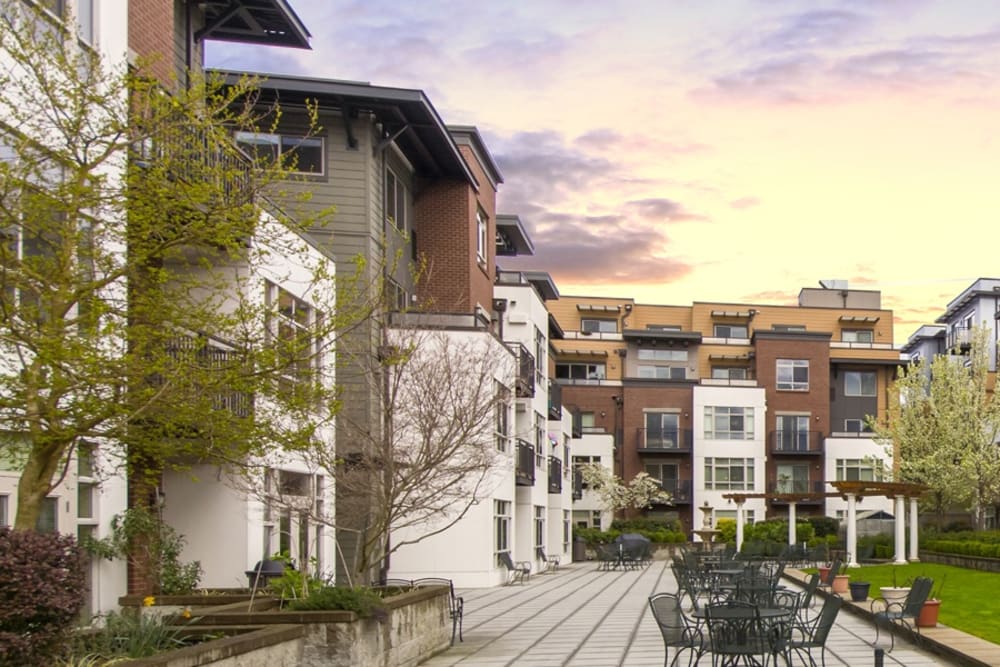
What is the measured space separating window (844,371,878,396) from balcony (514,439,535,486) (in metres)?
38.8

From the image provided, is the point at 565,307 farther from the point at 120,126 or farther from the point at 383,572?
the point at 120,126

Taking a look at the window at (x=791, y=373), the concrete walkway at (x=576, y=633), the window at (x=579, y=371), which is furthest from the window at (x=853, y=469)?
the concrete walkway at (x=576, y=633)

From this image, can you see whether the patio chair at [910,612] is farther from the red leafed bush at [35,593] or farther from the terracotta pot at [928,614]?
the red leafed bush at [35,593]

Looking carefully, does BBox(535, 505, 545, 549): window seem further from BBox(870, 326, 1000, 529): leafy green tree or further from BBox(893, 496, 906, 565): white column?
BBox(870, 326, 1000, 529): leafy green tree

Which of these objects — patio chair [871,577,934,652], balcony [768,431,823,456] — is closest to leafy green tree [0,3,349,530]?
patio chair [871,577,934,652]

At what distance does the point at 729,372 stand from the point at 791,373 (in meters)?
5.68

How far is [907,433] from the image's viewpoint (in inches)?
2354

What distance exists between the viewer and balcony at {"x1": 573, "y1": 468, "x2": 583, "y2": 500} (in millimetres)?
65688

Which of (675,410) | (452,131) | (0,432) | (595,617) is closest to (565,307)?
(675,410)

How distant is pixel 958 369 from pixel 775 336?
18926 millimetres

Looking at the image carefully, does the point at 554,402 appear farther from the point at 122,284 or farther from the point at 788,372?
the point at 122,284

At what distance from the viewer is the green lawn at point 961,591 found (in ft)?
71.8

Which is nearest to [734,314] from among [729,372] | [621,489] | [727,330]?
[727,330]

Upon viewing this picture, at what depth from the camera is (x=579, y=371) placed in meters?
82.5
